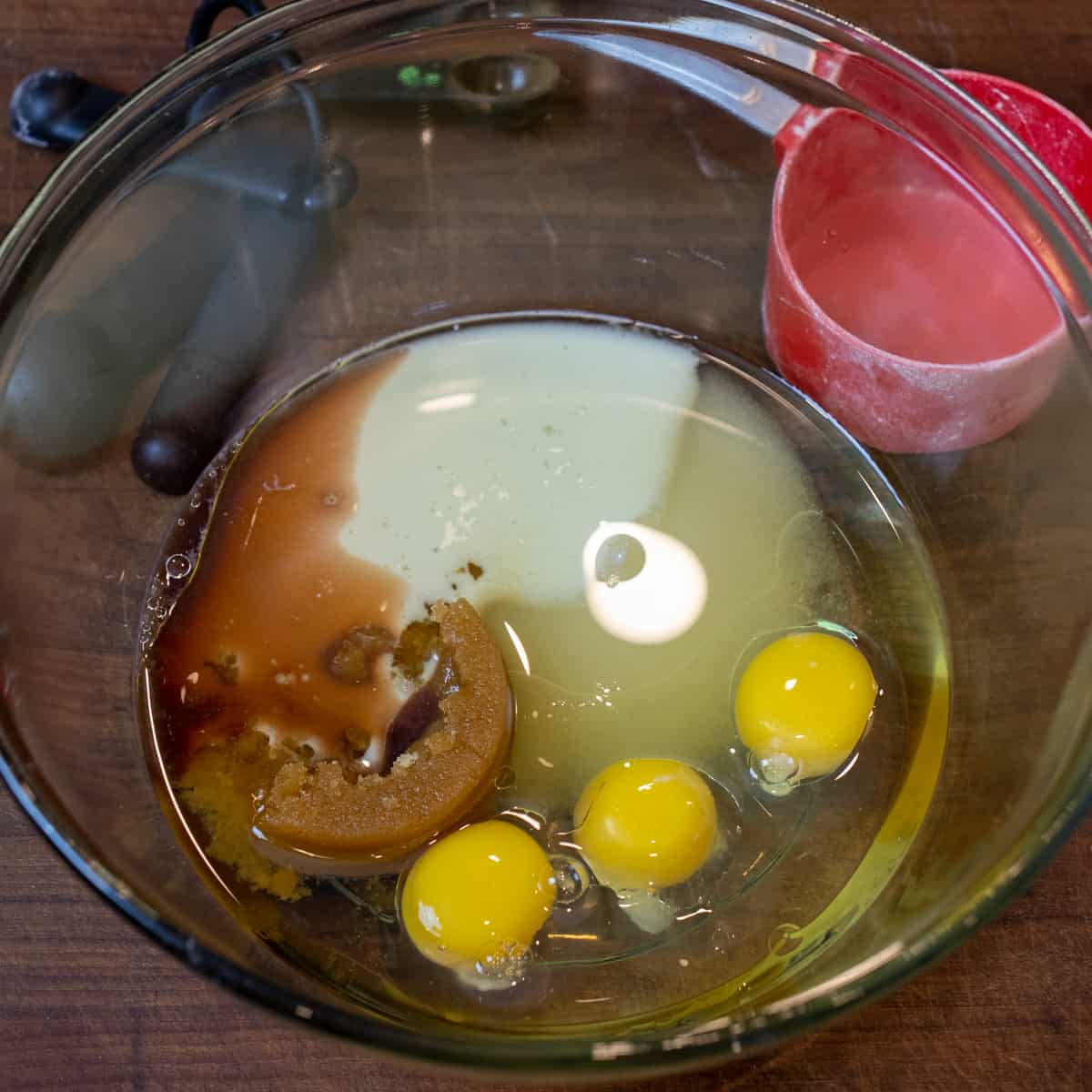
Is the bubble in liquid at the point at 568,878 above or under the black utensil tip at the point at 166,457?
under

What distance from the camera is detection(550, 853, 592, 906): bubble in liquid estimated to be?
3.38 feet

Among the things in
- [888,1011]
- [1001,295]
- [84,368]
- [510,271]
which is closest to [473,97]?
[510,271]

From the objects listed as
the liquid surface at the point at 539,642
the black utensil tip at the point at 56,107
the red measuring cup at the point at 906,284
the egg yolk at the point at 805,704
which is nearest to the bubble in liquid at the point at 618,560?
the liquid surface at the point at 539,642

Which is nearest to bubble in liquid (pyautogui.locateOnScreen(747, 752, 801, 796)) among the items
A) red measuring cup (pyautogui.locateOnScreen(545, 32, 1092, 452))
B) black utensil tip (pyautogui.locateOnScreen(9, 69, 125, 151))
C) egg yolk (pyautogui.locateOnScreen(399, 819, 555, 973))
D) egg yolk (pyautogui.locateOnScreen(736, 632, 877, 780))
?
egg yolk (pyautogui.locateOnScreen(736, 632, 877, 780))

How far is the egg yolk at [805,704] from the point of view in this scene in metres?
1.04

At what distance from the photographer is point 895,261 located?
1.30m

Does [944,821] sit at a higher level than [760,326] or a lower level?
lower

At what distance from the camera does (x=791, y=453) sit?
4.16 feet

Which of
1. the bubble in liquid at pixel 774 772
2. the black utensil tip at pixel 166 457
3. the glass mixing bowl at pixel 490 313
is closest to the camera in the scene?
the glass mixing bowl at pixel 490 313

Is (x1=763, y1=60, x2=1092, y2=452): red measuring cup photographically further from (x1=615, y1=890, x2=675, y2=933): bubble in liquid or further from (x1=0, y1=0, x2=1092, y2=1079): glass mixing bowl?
(x1=615, y1=890, x2=675, y2=933): bubble in liquid

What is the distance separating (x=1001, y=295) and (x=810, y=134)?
0.30 meters

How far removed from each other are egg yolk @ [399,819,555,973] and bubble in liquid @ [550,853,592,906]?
3cm

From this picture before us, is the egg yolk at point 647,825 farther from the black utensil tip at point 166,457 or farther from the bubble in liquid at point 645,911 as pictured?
the black utensil tip at point 166,457

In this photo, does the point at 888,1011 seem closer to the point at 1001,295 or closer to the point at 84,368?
the point at 1001,295
